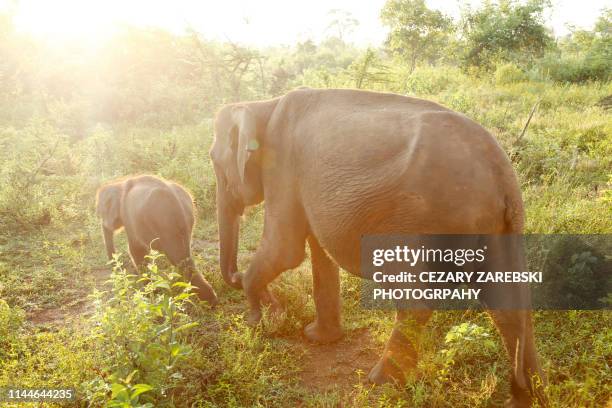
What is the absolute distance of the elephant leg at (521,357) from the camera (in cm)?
304

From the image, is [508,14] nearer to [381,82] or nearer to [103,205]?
[381,82]

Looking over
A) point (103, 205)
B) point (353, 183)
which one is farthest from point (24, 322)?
point (353, 183)

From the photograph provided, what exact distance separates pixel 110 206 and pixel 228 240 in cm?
172

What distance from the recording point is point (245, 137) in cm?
400

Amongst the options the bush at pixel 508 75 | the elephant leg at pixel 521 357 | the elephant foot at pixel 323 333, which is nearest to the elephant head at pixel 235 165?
the elephant foot at pixel 323 333

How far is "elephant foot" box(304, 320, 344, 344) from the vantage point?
419 centimetres

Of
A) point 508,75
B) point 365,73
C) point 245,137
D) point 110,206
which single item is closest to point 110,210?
point 110,206

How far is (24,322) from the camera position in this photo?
14.9ft

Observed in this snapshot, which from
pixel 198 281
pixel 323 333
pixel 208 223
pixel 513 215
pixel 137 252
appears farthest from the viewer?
pixel 208 223

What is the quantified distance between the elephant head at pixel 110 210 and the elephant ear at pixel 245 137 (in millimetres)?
2095

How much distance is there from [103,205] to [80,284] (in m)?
0.93

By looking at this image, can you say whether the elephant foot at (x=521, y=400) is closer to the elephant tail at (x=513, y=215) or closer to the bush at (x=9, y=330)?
the elephant tail at (x=513, y=215)

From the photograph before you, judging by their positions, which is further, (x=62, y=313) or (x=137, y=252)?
(x=137, y=252)

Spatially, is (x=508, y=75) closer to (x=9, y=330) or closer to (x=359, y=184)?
(x=359, y=184)
